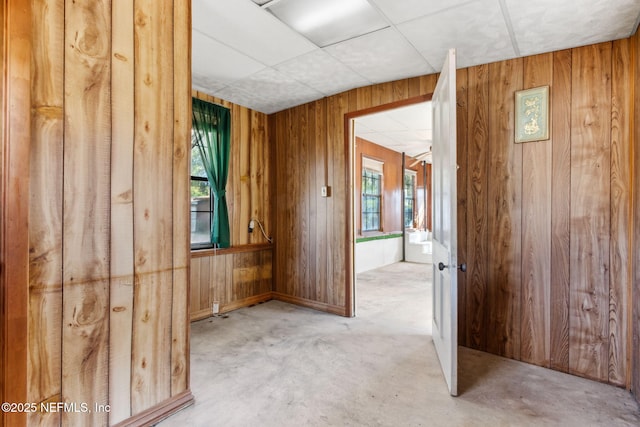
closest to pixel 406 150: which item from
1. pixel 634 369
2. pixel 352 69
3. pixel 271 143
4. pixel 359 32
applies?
pixel 271 143

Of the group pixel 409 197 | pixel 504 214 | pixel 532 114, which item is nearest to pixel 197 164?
pixel 504 214

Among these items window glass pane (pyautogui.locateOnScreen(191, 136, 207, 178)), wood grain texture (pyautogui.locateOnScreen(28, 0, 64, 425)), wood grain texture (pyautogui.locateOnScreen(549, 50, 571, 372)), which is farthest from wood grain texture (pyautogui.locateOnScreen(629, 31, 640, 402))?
window glass pane (pyautogui.locateOnScreen(191, 136, 207, 178))

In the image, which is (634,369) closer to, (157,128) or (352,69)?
(352,69)

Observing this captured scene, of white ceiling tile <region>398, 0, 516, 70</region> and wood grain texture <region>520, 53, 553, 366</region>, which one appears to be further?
wood grain texture <region>520, 53, 553, 366</region>

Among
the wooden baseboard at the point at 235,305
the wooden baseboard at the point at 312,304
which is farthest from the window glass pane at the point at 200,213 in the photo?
the wooden baseboard at the point at 312,304

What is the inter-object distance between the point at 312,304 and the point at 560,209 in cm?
273

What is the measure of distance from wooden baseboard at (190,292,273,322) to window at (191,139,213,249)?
0.75 metres

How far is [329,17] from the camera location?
215cm

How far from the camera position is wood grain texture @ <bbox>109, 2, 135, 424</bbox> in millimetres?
1650

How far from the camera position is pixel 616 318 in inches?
88.4

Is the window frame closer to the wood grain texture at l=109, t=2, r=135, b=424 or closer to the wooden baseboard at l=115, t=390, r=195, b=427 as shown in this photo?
the wooden baseboard at l=115, t=390, r=195, b=427

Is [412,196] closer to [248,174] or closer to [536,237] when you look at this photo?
[248,174]

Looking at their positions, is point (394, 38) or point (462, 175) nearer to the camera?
point (394, 38)

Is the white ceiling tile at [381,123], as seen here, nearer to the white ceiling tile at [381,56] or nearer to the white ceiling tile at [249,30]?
the white ceiling tile at [381,56]
